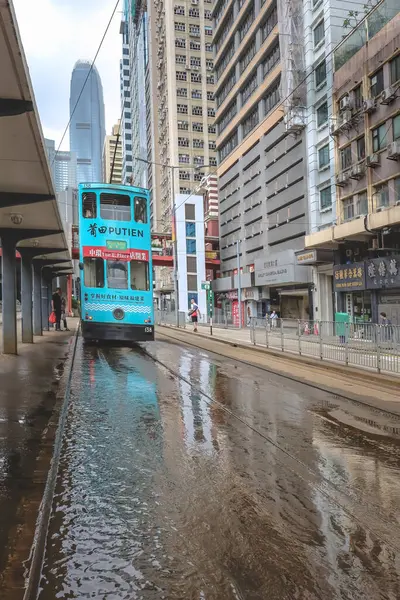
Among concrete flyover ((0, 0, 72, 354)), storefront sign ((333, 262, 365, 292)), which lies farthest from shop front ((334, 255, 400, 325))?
concrete flyover ((0, 0, 72, 354))

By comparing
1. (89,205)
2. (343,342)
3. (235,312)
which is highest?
(89,205)

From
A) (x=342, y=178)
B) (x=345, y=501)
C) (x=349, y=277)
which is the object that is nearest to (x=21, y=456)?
(x=345, y=501)

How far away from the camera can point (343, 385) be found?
11531 mm

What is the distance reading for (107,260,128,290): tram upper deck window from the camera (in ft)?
57.8

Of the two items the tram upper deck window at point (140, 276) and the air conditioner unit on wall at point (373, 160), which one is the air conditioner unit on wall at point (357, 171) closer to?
the air conditioner unit on wall at point (373, 160)

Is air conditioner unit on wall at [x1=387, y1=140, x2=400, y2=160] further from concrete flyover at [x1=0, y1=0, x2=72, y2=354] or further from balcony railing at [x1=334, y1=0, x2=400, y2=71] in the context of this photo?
concrete flyover at [x1=0, y1=0, x2=72, y2=354]

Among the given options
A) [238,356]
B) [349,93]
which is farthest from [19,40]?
[349,93]

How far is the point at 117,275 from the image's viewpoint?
58.0ft

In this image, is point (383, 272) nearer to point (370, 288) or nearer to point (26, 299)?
point (370, 288)

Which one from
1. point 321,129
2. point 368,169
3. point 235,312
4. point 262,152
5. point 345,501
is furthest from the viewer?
point 235,312

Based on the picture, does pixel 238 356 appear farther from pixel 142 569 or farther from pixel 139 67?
pixel 139 67

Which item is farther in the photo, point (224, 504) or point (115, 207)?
point (115, 207)

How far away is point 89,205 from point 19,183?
4618 millimetres

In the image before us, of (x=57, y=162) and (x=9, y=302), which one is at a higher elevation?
(x=57, y=162)
